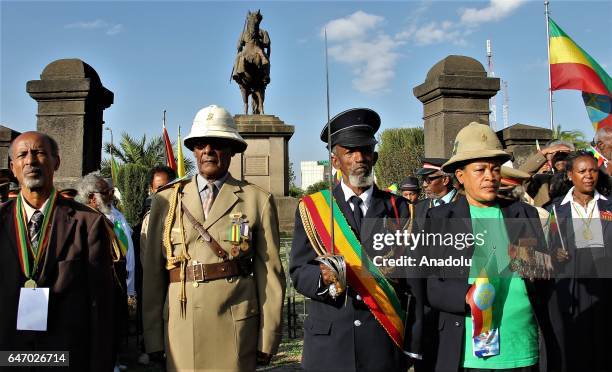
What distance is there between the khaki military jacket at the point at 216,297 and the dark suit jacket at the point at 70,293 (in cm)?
33

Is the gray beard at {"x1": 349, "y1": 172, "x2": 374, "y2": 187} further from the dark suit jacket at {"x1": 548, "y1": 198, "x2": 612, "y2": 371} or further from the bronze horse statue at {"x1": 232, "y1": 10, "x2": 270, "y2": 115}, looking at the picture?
the bronze horse statue at {"x1": 232, "y1": 10, "x2": 270, "y2": 115}

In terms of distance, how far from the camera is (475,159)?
3.02 meters

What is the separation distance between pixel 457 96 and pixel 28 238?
262 inches

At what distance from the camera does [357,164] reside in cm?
309

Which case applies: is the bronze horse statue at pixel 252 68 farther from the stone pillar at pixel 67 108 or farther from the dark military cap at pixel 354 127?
the dark military cap at pixel 354 127

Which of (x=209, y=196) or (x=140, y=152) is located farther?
(x=140, y=152)

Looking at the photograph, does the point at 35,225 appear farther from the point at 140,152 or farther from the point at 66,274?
the point at 140,152

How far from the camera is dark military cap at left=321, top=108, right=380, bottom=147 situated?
10.2 feet

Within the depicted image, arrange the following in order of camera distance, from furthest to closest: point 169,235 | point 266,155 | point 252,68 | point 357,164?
point 252,68
point 266,155
point 169,235
point 357,164

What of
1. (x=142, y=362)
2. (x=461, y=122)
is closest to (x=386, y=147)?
(x=461, y=122)

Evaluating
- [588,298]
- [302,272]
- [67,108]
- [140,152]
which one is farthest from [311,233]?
[140,152]

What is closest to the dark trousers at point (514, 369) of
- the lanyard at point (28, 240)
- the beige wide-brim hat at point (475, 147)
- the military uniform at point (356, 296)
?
the military uniform at point (356, 296)

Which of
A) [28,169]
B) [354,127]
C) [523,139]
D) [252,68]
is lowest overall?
[28,169]

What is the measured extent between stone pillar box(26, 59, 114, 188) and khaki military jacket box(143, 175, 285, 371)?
18.8ft
